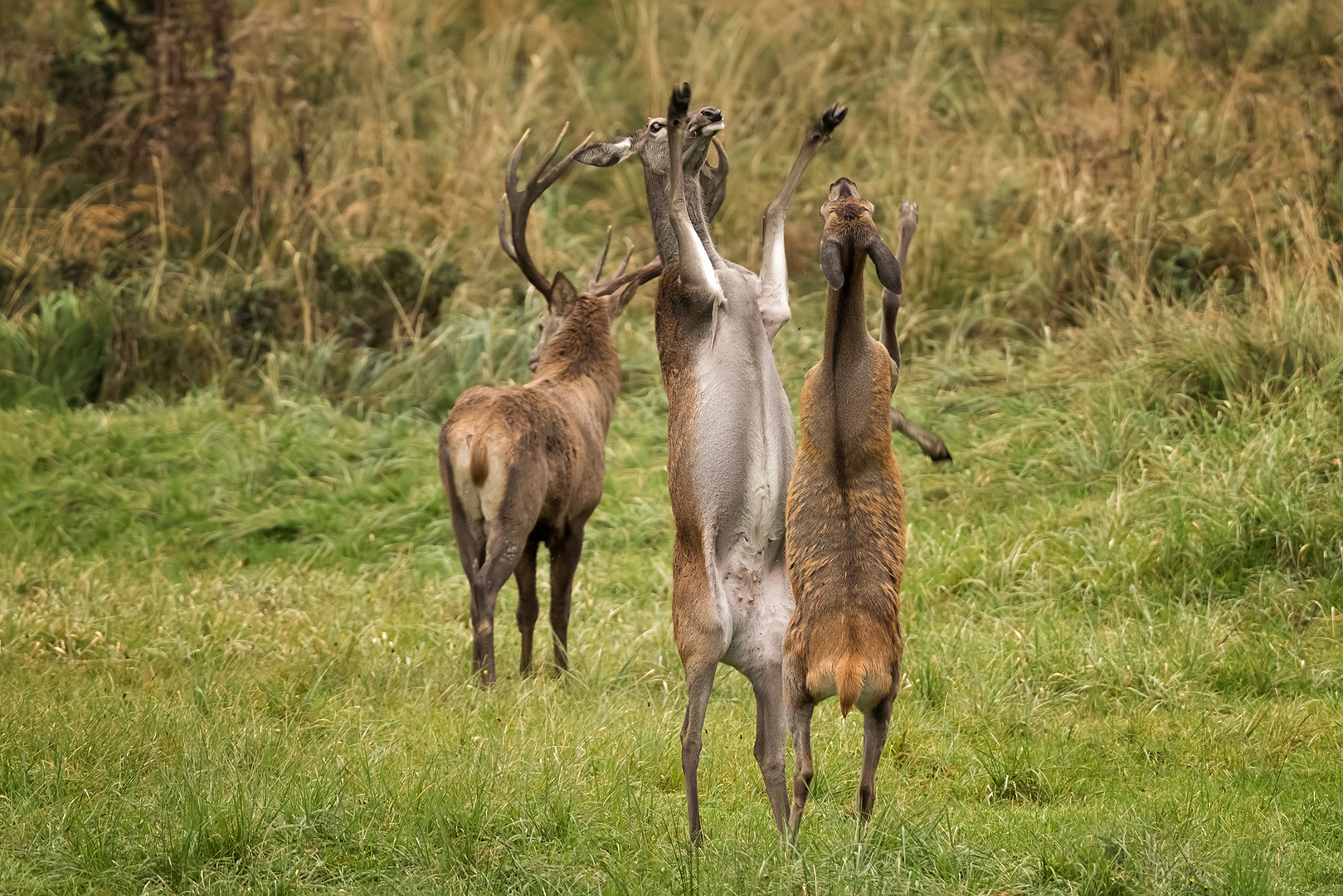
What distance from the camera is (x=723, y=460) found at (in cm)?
392

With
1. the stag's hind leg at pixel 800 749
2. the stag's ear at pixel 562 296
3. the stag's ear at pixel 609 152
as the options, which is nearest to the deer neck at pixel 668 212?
the stag's ear at pixel 609 152

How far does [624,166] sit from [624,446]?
4055mm

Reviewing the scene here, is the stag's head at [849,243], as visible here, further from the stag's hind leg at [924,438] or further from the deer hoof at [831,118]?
the stag's hind leg at [924,438]

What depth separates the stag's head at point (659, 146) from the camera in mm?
3900

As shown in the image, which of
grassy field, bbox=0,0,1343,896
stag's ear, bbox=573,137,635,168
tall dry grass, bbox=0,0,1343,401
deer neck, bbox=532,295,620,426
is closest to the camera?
stag's ear, bbox=573,137,635,168

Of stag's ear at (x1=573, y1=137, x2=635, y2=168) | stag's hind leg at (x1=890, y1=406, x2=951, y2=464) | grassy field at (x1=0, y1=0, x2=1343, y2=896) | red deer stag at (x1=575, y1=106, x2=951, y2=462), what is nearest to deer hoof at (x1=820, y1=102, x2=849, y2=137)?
red deer stag at (x1=575, y1=106, x2=951, y2=462)

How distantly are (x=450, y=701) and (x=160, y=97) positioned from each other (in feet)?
28.9

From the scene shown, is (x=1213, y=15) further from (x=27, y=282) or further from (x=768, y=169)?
(x=27, y=282)

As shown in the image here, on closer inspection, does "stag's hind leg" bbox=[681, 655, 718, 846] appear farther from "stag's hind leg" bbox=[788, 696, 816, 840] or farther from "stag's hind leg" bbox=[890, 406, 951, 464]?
"stag's hind leg" bbox=[890, 406, 951, 464]

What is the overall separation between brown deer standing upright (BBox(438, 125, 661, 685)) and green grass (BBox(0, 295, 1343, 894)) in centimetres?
38

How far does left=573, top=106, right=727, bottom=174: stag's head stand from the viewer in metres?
3.90

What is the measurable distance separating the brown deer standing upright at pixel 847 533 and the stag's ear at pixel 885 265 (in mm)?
40

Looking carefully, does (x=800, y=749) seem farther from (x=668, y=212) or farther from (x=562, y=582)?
(x=562, y=582)

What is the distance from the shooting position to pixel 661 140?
13.4 ft
